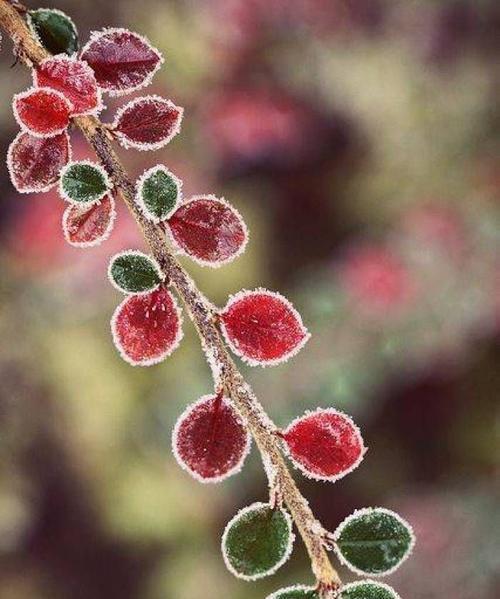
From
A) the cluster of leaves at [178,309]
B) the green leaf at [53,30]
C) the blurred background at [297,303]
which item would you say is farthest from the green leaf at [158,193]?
the blurred background at [297,303]

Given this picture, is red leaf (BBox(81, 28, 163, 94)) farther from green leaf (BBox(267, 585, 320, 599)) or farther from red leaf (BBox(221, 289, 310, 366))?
green leaf (BBox(267, 585, 320, 599))

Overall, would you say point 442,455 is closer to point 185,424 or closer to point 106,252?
point 106,252

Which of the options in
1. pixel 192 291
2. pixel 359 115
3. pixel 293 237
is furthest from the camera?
pixel 293 237

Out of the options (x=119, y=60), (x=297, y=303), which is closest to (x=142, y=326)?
(x=119, y=60)

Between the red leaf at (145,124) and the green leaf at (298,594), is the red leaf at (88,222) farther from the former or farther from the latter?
the green leaf at (298,594)

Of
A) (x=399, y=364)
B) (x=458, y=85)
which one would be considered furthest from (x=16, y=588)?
(x=458, y=85)

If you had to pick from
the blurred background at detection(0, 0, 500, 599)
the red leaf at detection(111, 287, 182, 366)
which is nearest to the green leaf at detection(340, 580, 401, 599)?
the red leaf at detection(111, 287, 182, 366)

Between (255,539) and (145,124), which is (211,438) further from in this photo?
(145,124)
